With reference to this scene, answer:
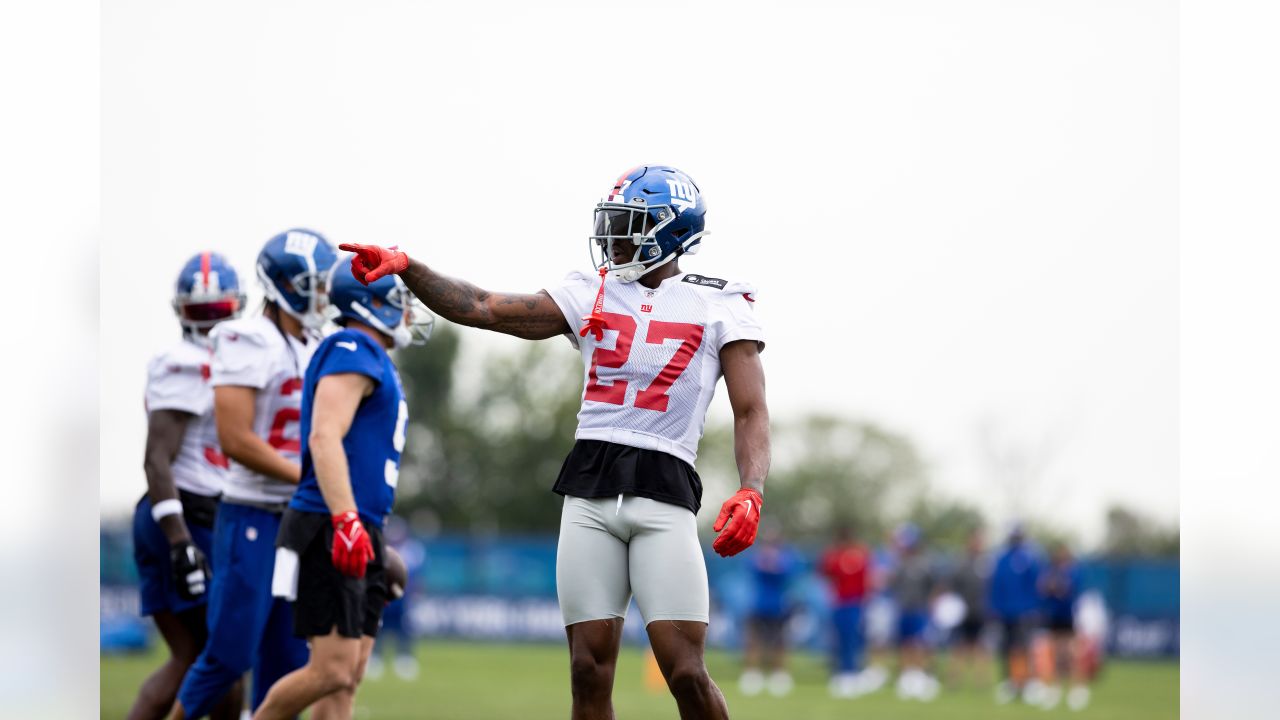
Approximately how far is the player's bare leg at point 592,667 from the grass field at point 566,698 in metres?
6.17

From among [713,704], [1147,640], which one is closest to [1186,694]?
[713,704]

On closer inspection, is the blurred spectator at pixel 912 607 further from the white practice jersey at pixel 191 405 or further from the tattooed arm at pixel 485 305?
the tattooed arm at pixel 485 305

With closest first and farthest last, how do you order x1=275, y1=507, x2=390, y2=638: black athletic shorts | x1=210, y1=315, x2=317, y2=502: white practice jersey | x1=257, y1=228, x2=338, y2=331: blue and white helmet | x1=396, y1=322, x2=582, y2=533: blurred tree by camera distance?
x1=275, y1=507, x2=390, y2=638: black athletic shorts → x1=210, y1=315, x2=317, y2=502: white practice jersey → x1=257, y1=228, x2=338, y2=331: blue and white helmet → x1=396, y1=322, x2=582, y2=533: blurred tree

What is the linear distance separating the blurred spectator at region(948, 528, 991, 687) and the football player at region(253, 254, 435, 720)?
15.5 metres

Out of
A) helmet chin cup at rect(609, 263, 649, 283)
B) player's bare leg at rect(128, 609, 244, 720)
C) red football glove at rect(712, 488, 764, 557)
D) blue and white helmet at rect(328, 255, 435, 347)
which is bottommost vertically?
player's bare leg at rect(128, 609, 244, 720)

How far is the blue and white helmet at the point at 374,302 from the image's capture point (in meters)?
5.99

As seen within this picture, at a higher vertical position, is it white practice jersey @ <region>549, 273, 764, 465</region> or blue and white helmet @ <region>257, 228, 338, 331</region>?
blue and white helmet @ <region>257, 228, 338, 331</region>

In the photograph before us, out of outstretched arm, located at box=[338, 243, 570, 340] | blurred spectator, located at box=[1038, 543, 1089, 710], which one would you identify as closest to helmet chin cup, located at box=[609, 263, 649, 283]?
outstretched arm, located at box=[338, 243, 570, 340]

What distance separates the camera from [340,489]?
546 centimetres

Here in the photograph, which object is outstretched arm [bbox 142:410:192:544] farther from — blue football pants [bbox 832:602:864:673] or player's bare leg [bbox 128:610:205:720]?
blue football pants [bbox 832:602:864:673]

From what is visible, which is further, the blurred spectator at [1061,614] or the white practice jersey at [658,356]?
the blurred spectator at [1061,614]

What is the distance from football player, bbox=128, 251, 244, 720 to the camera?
670 cm

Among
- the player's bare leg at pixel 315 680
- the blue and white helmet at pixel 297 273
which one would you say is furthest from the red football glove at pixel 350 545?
the blue and white helmet at pixel 297 273

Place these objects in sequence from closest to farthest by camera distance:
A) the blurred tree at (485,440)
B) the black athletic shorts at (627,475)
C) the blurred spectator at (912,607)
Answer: the black athletic shorts at (627,475)
the blurred spectator at (912,607)
the blurred tree at (485,440)
